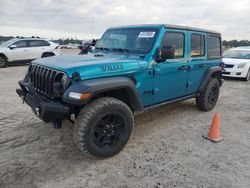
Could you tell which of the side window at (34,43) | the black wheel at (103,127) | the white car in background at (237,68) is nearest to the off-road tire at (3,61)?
the side window at (34,43)

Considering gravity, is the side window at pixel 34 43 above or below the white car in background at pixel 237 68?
above

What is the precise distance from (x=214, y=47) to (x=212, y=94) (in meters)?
1.16

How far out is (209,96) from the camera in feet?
20.1

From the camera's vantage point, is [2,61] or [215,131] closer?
[215,131]

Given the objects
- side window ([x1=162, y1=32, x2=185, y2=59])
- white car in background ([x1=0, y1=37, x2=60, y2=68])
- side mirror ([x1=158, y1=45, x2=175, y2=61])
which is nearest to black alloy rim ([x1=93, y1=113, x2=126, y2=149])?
side mirror ([x1=158, y1=45, x2=175, y2=61])

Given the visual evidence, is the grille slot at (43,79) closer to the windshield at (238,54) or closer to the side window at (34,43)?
the windshield at (238,54)

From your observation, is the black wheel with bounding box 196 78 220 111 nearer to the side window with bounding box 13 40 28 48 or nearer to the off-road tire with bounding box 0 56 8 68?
the side window with bounding box 13 40 28 48

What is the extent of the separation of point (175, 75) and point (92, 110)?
2.05 meters

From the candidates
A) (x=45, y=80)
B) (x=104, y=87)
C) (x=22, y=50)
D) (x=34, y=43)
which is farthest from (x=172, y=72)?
(x=34, y=43)

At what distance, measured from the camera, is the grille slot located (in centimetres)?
358

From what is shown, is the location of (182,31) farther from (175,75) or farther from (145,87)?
(145,87)

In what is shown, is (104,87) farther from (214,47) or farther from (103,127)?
(214,47)

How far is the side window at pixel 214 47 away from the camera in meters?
5.95

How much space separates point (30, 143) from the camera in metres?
4.12
